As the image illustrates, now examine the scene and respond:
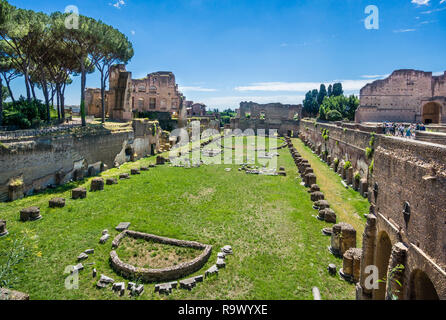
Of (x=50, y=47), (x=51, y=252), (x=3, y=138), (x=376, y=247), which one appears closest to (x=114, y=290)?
(x=51, y=252)

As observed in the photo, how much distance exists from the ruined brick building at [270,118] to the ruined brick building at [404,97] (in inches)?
797

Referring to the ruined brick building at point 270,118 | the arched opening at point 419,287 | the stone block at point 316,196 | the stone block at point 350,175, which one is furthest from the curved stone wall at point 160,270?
the ruined brick building at point 270,118

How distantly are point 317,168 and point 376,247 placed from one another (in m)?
14.9

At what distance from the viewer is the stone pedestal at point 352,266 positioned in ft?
23.6

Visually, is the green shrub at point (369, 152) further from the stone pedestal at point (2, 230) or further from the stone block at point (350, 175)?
the stone pedestal at point (2, 230)

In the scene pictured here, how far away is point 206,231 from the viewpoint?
9844 millimetres

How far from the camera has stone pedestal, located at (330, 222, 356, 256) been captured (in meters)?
8.27

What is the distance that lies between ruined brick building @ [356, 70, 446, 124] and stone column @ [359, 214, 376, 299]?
23902 mm

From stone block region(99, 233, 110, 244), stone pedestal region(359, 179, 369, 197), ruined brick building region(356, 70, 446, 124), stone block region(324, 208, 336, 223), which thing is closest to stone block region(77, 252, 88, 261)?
stone block region(99, 233, 110, 244)

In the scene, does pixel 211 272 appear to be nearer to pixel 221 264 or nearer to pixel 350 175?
pixel 221 264

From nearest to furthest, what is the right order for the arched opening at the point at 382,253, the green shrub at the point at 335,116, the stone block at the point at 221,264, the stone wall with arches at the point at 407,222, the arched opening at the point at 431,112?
1. the stone wall with arches at the point at 407,222
2. the arched opening at the point at 382,253
3. the stone block at the point at 221,264
4. the arched opening at the point at 431,112
5. the green shrub at the point at 335,116

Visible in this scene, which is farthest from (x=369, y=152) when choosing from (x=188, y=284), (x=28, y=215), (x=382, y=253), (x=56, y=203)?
(x=28, y=215)

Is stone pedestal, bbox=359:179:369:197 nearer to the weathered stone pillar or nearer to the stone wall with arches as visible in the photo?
the weathered stone pillar
